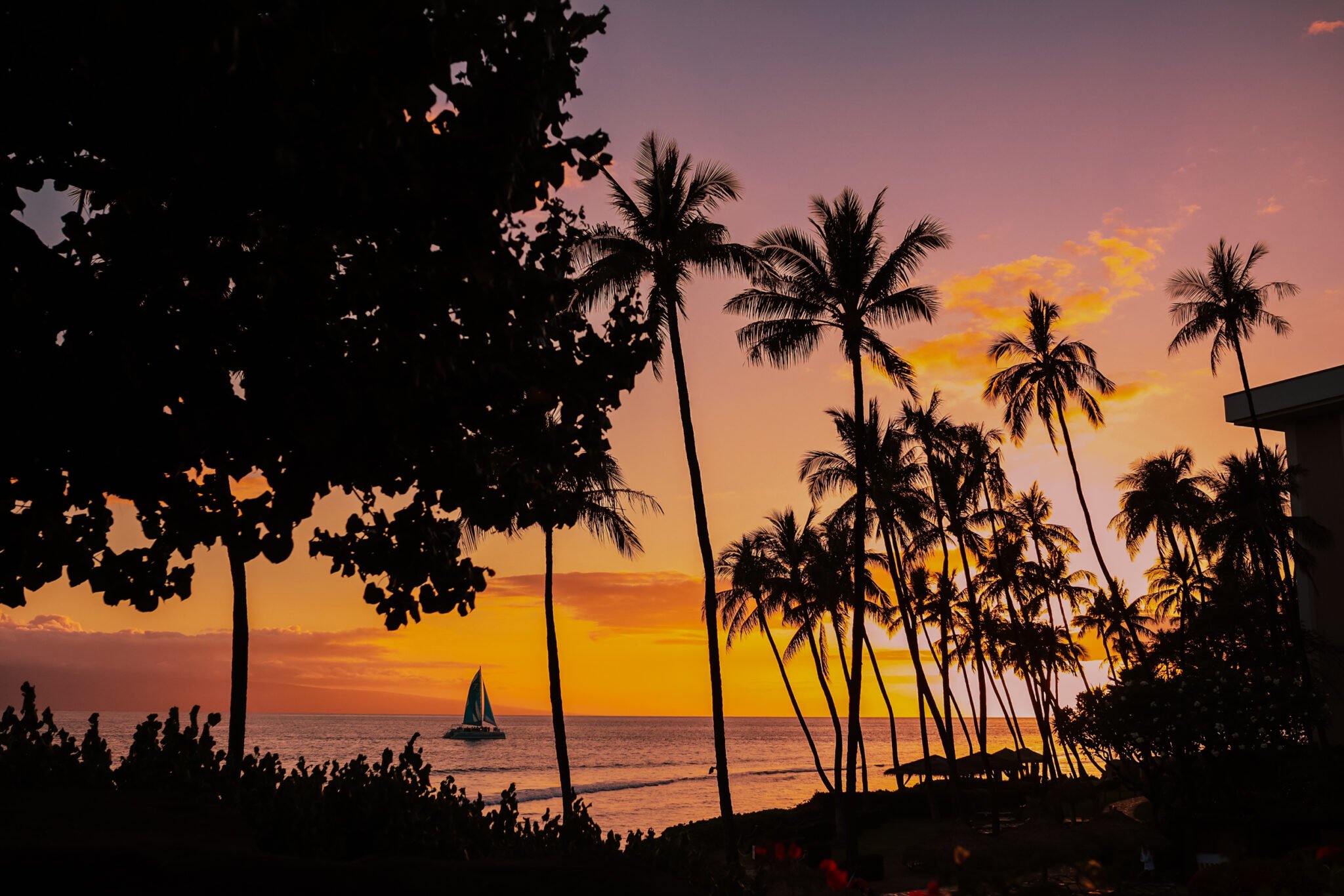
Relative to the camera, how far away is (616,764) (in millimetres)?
108000

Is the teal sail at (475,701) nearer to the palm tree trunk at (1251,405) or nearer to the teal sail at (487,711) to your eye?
the teal sail at (487,711)

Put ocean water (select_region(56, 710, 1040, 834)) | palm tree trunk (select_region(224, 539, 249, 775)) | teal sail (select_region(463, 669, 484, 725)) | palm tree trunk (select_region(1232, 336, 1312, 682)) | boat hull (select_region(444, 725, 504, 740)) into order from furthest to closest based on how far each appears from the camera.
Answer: boat hull (select_region(444, 725, 504, 740)), teal sail (select_region(463, 669, 484, 725)), ocean water (select_region(56, 710, 1040, 834)), palm tree trunk (select_region(1232, 336, 1312, 682)), palm tree trunk (select_region(224, 539, 249, 775))

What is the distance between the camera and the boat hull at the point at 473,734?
135 meters

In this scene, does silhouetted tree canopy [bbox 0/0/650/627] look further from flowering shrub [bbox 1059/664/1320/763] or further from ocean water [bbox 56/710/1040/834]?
flowering shrub [bbox 1059/664/1320/763]

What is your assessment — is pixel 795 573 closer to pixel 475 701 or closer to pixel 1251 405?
pixel 1251 405

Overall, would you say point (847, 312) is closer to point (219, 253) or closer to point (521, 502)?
point (521, 502)

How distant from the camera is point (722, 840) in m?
31.4

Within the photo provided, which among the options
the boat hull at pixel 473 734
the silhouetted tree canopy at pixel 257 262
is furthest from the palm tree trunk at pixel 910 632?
the boat hull at pixel 473 734

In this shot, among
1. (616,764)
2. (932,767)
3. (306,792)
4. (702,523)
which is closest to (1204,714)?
(702,523)

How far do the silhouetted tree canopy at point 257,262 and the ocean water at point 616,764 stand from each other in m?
12.8

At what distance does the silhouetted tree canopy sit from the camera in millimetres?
5637

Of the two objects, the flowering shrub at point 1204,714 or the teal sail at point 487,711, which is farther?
the teal sail at point 487,711

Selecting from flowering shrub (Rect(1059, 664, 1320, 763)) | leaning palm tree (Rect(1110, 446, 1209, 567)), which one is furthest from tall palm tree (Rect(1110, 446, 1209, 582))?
flowering shrub (Rect(1059, 664, 1320, 763))

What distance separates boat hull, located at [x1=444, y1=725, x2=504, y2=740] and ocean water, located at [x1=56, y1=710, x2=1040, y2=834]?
47.6 inches
